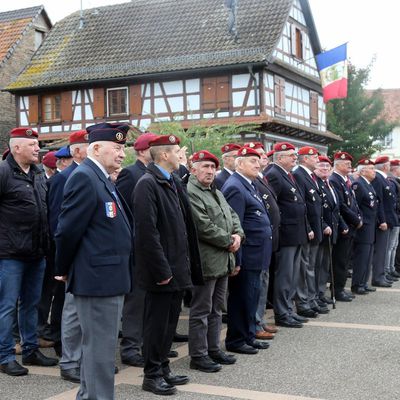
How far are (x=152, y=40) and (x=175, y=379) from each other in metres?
24.8

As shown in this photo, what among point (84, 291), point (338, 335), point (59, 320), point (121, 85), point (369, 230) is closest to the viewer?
point (84, 291)

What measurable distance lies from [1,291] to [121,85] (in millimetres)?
23115

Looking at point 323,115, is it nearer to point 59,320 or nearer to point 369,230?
point 369,230

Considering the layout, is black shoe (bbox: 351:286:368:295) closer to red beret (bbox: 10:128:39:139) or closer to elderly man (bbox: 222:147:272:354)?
elderly man (bbox: 222:147:272:354)

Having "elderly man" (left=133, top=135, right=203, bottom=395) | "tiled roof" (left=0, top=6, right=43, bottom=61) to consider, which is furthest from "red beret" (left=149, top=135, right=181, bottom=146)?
"tiled roof" (left=0, top=6, right=43, bottom=61)

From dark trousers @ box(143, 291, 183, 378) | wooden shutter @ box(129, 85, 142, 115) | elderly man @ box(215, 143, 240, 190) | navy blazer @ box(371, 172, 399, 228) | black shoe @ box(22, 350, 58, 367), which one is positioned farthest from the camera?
wooden shutter @ box(129, 85, 142, 115)

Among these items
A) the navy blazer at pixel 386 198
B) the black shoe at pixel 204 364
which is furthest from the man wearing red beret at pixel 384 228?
the black shoe at pixel 204 364

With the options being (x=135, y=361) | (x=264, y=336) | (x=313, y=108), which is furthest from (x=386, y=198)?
(x=313, y=108)

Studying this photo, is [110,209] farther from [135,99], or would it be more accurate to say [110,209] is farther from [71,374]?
[135,99]

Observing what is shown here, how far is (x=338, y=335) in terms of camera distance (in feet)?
25.0

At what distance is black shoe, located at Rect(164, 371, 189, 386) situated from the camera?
572 centimetres

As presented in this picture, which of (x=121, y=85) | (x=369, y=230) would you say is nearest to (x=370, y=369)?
(x=369, y=230)

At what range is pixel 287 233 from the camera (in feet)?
27.1

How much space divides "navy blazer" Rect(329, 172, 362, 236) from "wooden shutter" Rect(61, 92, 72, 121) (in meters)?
20.7
